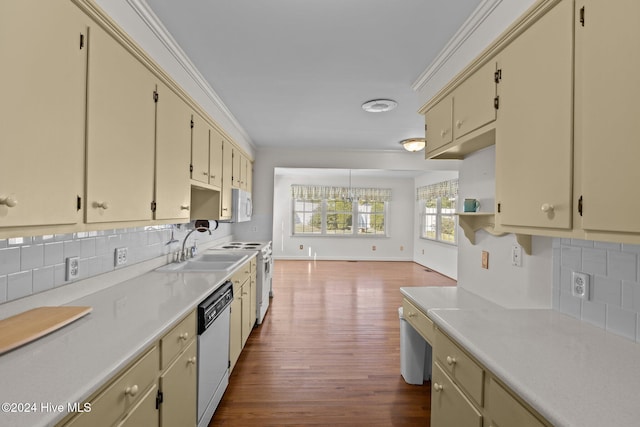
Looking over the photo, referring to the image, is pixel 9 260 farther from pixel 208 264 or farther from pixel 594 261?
pixel 594 261

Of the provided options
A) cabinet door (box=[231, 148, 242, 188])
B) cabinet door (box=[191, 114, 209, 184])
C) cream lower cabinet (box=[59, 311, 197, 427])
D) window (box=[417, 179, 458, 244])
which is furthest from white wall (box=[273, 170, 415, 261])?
cream lower cabinet (box=[59, 311, 197, 427])

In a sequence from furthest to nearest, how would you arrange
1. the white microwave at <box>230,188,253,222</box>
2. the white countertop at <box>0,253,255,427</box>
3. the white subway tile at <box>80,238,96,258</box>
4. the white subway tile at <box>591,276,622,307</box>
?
the white microwave at <box>230,188,253,222</box> < the white subway tile at <box>80,238,96,258</box> < the white subway tile at <box>591,276,622,307</box> < the white countertop at <box>0,253,255,427</box>

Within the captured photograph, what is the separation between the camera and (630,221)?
917 millimetres

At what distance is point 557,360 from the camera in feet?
3.50

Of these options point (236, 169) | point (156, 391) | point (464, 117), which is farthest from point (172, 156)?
point (464, 117)

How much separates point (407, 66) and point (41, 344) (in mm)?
2664

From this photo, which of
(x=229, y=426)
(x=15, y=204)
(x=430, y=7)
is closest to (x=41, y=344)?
(x=15, y=204)

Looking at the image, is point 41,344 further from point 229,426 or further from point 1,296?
point 229,426

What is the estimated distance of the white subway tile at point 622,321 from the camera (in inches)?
47.7

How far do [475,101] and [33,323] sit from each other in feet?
7.76

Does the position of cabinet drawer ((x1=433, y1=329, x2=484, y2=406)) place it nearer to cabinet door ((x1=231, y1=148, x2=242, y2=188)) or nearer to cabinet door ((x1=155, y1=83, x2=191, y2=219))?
cabinet door ((x1=155, y1=83, x2=191, y2=219))

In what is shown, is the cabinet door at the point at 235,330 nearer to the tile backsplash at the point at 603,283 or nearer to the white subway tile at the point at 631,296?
the tile backsplash at the point at 603,283

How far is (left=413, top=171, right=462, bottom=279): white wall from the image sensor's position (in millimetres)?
6535

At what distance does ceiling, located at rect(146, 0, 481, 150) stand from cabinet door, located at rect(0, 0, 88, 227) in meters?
0.78
